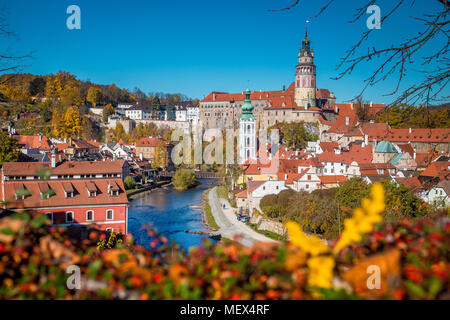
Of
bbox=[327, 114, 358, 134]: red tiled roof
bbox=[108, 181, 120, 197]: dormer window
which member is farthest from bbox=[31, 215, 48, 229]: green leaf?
bbox=[327, 114, 358, 134]: red tiled roof

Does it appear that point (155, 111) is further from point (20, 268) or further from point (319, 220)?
point (20, 268)

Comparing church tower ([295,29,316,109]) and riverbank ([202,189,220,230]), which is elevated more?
church tower ([295,29,316,109])

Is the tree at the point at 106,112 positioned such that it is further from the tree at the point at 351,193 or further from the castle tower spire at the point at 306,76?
the tree at the point at 351,193

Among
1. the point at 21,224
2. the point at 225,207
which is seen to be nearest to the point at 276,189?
the point at 225,207

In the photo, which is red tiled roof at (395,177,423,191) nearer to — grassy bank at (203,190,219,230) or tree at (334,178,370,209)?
tree at (334,178,370,209)

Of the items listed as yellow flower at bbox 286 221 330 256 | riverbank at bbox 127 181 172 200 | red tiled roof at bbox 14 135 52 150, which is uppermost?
red tiled roof at bbox 14 135 52 150
